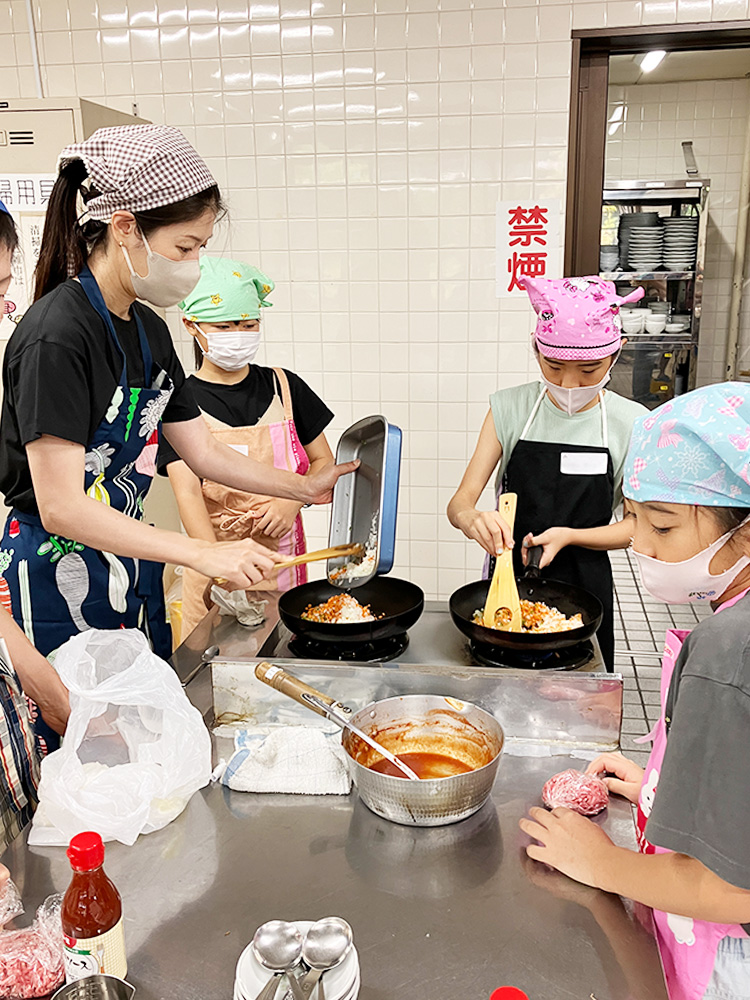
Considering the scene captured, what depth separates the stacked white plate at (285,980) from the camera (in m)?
0.92

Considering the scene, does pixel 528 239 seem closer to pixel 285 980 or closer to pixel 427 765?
pixel 427 765

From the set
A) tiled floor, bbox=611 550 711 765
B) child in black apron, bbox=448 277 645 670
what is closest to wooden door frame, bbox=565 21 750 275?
child in black apron, bbox=448 277 645 670

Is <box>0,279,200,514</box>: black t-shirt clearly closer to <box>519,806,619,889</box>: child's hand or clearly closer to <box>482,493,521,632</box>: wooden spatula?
<box>482,493,521,632</box>: wooden spatula

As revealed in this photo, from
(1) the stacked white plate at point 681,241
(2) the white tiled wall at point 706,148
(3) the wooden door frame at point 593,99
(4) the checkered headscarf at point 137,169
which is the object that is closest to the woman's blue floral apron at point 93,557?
(4) the checkered headscarf at point 137,169

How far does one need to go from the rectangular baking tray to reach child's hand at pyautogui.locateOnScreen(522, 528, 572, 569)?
405mm

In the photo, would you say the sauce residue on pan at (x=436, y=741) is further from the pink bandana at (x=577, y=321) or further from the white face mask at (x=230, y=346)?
the white face mask at (x=230, y=346)

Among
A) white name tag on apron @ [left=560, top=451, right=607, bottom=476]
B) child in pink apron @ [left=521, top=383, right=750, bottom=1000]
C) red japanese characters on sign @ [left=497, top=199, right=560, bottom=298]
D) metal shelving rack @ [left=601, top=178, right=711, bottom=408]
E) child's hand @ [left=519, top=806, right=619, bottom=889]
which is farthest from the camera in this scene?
metal shelving rack @ [left=601, top=178, right=711, bottom=408]

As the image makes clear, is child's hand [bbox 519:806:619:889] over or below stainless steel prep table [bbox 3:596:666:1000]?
over

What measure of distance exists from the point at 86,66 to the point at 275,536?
8.54 feet

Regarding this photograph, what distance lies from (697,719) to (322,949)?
0.52m

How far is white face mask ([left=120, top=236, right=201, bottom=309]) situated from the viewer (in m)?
1.76

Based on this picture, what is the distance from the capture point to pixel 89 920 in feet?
3.06

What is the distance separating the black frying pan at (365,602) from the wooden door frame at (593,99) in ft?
7.74

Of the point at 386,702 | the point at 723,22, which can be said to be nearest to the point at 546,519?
the point at 386,702
